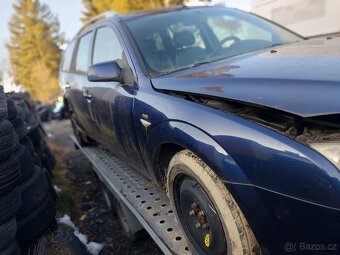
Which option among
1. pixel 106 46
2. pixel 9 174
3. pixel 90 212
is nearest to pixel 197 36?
pixel 106 46

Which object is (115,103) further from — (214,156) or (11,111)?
(214,156)

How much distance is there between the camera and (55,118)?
16.6 metres

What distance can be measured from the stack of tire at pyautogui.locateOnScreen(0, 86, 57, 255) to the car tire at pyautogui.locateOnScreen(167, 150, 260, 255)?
95 cm

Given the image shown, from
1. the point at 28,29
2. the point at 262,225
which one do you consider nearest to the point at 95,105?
the point at 262,225

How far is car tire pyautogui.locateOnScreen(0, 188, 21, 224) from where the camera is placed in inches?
81.7

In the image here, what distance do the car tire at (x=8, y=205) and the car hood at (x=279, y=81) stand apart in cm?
109

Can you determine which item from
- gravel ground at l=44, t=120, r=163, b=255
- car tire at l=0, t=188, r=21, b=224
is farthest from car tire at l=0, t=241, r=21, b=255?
gravel ground at l=44, t=120, r=163, b=255

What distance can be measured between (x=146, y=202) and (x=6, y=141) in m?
1.05

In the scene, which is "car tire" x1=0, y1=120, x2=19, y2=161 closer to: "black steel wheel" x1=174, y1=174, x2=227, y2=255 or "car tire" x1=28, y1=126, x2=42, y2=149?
"black steel wheel" x1=174, y1=174, x2=227, y2=255

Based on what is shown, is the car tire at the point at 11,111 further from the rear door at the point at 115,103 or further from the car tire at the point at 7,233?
the car tire at the point at 7,233

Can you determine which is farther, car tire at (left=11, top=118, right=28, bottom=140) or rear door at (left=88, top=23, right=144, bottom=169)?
car tire at (left=11, top=118, right=28, bottom=140)

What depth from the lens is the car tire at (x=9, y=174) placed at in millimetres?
2145

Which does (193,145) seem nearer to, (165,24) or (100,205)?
(165,24)

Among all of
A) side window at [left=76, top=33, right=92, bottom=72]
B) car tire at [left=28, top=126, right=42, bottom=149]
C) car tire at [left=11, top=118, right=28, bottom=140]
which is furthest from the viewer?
car tire at [left=28, top=126, right=42, bottom=149]
